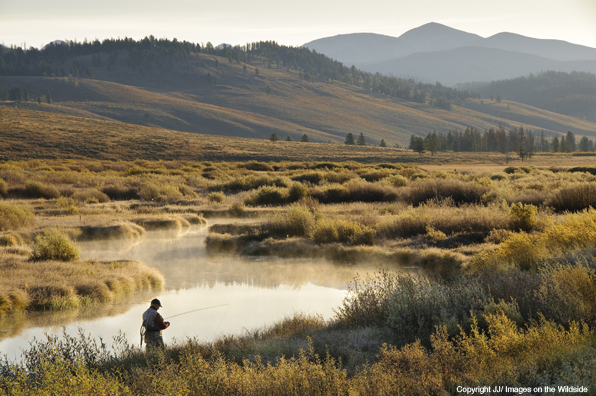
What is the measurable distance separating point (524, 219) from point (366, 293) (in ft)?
31.2

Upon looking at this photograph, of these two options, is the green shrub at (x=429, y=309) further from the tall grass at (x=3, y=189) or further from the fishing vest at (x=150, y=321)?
the tall grass at (x=3, y=189)

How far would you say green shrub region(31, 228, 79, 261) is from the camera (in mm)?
16094

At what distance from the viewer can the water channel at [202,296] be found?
11.2m

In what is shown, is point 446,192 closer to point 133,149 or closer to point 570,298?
point 570,298

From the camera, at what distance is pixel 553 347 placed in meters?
6.57

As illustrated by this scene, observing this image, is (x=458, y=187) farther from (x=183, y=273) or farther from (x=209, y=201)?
(x=183, y=273)

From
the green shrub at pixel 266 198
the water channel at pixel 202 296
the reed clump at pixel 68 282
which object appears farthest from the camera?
the green shrub at pixel 266 198

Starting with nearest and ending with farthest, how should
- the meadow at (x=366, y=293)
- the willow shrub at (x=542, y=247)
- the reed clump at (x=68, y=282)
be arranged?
the meadow at (x=366, y=293) < the willow shrub at (x=542, y=247) < the reed clump at (x=68, y=282)

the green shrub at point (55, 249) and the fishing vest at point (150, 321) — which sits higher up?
the fishing vest at point (150, 321)

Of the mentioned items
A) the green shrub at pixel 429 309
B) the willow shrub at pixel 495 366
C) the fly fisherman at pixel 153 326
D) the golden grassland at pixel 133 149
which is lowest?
the golden grassland at pixel 133 149

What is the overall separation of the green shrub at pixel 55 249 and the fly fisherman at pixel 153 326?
846cm

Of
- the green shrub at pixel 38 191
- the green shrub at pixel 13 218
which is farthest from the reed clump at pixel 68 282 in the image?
the green shrub at pixel 38 191

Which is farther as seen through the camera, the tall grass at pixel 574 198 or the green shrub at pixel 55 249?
the tall grass at pixel 574 198

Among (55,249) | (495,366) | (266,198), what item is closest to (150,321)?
(495,366)
